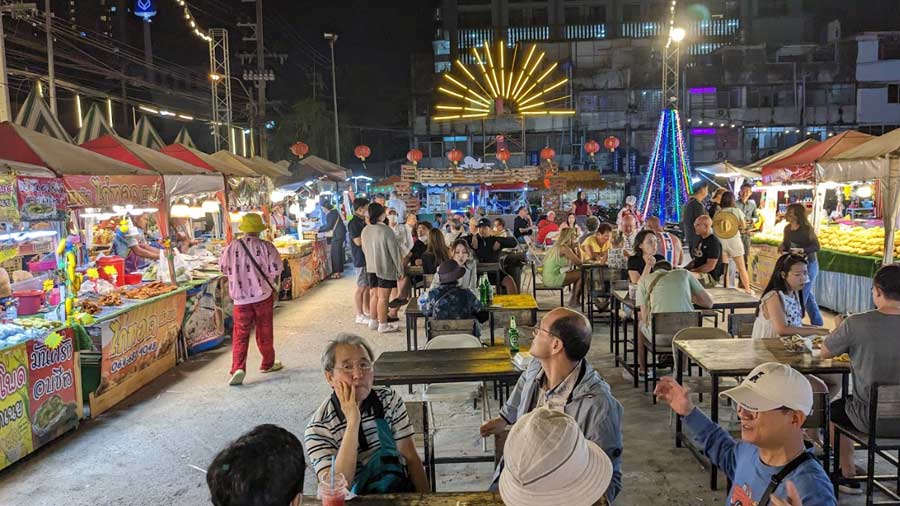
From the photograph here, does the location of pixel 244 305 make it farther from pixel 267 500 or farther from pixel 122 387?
pixel 267 500

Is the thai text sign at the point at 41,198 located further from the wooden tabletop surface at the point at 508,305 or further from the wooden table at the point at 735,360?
the wooden table at the point at 735,360

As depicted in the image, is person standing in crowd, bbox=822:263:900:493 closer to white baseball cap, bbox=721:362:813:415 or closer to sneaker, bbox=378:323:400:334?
white baseball cap, bbox=721:362:813:415

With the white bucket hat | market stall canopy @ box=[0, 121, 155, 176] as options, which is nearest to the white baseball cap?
the white bucket hat

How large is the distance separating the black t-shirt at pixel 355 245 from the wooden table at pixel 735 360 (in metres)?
5.65

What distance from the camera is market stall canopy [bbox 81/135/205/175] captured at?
809cm

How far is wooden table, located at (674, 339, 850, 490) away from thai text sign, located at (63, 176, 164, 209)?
591 centimetres

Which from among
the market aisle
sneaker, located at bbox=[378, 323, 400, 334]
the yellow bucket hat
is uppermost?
the yellow bucket hat

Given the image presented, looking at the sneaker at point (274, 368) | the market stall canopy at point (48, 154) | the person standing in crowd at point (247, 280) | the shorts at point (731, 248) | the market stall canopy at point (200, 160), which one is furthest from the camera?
the market stall canopy at point (200, 160)

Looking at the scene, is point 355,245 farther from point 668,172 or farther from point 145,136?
point 145,136

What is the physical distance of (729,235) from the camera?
995 cm

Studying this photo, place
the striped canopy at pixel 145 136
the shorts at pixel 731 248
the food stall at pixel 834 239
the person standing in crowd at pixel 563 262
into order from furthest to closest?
the striped canopy at pixel 145 136, the shorts at pixel 731 248, the person standing in crowd at pixel 563 262, the food stall at pixel 834 239

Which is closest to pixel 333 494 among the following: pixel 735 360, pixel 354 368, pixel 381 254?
pixel 354 368

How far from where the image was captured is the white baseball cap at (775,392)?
2197mm

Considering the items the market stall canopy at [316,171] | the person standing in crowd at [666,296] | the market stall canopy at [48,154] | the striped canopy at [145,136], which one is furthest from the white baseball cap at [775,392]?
the striped canopy at [145,136]
